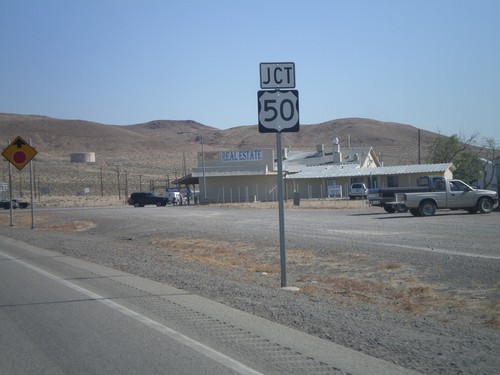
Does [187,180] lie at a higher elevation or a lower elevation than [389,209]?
higher

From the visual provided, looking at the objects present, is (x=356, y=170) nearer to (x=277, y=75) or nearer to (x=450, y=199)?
(x=450, y=199)

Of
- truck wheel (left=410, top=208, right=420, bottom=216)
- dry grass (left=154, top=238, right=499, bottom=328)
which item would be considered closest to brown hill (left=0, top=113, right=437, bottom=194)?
truck wheel (left=410, top=208, right=420, bottom=216)

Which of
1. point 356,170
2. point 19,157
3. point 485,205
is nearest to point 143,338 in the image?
point 19,157

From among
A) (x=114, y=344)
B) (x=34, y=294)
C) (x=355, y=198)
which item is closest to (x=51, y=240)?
(x=34, y=294)

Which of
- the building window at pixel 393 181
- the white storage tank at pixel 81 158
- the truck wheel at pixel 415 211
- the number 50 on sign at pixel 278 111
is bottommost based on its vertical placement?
the truck wheel at pixel 415 211

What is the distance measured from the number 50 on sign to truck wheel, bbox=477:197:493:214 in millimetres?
25294

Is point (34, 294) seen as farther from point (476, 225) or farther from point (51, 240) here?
point (476, 225)

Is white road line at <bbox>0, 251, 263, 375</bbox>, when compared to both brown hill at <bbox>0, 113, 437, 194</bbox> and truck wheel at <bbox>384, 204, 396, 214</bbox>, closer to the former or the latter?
truck wheel at <bbox>384, 204, 396, 214</bbox>

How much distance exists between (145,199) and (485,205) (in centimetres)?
4321

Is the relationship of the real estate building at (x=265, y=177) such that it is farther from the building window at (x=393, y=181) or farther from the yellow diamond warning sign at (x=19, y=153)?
the yellow diamond warning sign at (x=19, y=153)

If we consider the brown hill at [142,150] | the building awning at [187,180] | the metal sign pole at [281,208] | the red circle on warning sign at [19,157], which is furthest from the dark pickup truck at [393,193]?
the brown hill at [142,150]

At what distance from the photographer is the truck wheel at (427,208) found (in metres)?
34.6

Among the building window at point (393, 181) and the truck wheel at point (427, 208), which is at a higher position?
the building window at point (393, 181)

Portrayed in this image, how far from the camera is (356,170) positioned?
231 feet
